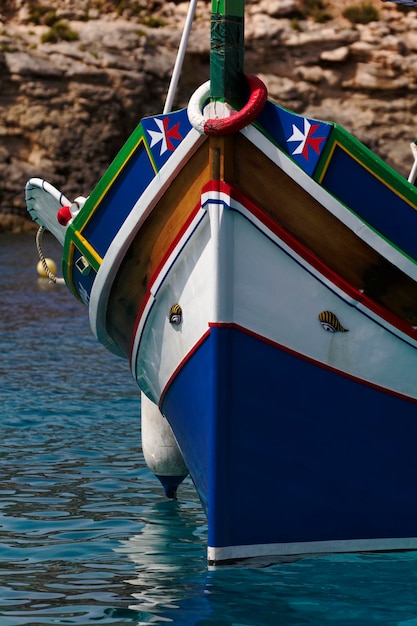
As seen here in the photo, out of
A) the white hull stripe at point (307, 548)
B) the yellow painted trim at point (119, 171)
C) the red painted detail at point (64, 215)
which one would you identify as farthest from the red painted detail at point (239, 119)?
the white hull stripe at point (307, 548)

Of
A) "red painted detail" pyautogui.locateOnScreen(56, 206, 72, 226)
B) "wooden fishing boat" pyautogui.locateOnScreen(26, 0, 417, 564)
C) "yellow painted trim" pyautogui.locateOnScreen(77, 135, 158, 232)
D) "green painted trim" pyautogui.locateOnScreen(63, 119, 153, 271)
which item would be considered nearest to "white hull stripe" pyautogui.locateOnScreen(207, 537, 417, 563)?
"wooden fishing boat" pyautogui.locateOnScreen(26, 0, 417, 564)

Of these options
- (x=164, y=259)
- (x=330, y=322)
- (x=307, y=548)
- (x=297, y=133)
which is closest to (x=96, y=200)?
(x=164, y=259)

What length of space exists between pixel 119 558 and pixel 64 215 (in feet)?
7.83

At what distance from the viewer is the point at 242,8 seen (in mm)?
6539

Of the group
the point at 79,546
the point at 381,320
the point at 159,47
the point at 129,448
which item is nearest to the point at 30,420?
the point at 129,448

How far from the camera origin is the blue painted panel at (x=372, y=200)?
6.45 meters

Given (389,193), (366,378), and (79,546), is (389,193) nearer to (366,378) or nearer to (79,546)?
(366,378)

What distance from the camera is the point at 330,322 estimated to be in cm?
666

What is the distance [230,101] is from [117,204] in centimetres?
114

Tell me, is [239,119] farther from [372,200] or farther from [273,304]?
[273,304]

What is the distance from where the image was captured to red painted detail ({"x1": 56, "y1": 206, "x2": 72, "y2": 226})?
7922mm

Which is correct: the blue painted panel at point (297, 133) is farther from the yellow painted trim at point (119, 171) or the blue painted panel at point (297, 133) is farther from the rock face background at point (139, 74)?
the rock face background at point (139, 74)

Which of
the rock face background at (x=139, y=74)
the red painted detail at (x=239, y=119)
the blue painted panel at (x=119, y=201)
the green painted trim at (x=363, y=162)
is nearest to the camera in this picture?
the red painted detail at (x=239, y=119)

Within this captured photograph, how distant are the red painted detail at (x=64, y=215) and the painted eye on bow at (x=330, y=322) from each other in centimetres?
219
